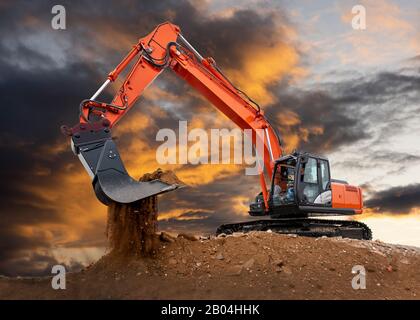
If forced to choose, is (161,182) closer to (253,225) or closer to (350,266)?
(350,266)

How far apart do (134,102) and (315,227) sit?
18.8ft

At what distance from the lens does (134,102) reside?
1029 cm

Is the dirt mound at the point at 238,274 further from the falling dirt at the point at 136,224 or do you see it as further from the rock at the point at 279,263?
the falling dirt at the point at 136,224

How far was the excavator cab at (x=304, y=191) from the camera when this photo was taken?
1180 centimetres

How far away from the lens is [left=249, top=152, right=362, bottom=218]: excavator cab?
11.8 metres

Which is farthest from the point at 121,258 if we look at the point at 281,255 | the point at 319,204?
the point at 319,204

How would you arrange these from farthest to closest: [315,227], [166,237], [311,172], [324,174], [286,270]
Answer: [315,227]
[324,174]
[311,172]
[166,237]
[286,270]

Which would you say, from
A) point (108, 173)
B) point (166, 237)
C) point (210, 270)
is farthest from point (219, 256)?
point (108, 173)

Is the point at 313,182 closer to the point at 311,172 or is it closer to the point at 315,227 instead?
the point at 311,172

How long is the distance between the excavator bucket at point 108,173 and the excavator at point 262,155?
2.79 feet

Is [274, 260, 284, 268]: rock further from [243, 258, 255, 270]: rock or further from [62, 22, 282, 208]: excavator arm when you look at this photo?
[62, 22, 282, 208]: excavator arm

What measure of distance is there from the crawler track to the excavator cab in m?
0.31

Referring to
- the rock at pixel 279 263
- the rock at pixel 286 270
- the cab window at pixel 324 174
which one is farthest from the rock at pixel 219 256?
the cab window at pixel 324 174

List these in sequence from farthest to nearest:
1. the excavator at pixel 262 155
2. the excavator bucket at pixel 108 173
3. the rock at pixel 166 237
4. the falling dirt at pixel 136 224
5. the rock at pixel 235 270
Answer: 1. the excavator at pixel 262 155
2. the rock at pixel 166 237
3. the falling dirt at pixel 136 224
4. the rock at pixel 235 270
5. the excavator bucket at pixel 108 173
